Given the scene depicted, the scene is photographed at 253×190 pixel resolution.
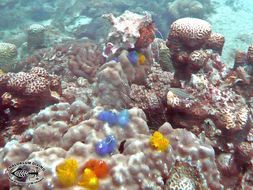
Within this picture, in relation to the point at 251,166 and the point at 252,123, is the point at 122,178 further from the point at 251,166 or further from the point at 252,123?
the point at 252,123

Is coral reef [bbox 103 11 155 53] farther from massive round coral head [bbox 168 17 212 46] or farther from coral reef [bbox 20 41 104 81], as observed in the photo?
coral reef [bbox 20 41 104 81]

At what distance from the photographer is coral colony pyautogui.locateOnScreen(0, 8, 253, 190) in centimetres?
354

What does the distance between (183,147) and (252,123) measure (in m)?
1.87

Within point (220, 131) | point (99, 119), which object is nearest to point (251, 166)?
point (220, 131)

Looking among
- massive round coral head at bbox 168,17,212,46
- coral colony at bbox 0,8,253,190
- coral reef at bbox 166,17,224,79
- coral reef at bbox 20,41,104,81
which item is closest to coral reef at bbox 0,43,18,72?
coral reef at bbox 20,41,104,81

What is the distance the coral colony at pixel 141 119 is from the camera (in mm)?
3543

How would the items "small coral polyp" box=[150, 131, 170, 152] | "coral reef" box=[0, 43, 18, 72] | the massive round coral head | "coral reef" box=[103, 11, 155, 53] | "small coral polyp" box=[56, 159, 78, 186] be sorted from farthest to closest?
"coral reef" box=[0, 43, 18, 72], the massive round coral head, "coral reef" box=[103, 11, 155, 53], "small coral polyp" box=[150, 131, 170, 152], "small coral polyp" box=[56, 159, 78, 186]

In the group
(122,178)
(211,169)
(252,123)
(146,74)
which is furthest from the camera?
(146,74)

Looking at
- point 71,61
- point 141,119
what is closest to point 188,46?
point 141,119

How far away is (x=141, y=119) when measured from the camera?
416 cm

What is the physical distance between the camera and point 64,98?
6016 mm

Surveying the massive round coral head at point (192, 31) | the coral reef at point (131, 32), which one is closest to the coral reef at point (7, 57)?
the coral reef at point (131, 32)

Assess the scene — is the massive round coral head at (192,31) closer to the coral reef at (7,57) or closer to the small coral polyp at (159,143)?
the small coral polyp at (159,143)

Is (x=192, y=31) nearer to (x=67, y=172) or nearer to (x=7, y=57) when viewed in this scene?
(x=67, y=172)
